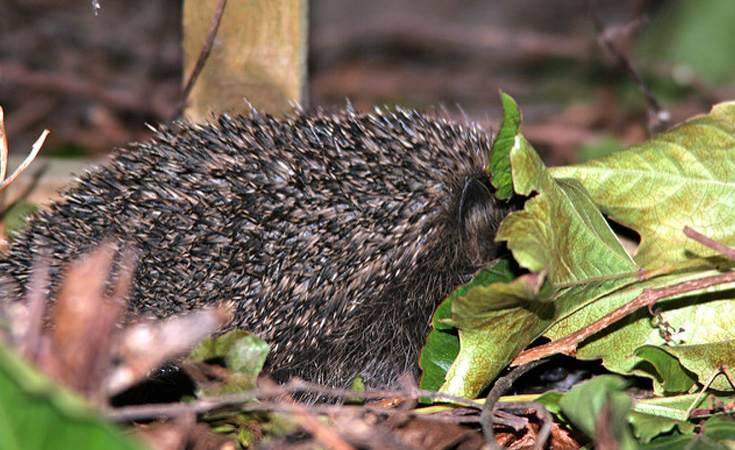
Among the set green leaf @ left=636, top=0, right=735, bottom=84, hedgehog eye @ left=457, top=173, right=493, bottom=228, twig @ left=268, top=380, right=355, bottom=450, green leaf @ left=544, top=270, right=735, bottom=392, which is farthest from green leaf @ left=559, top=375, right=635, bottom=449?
green leaf @ left=636, top=0, right=735, bottom=84

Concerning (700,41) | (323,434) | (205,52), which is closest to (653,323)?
(323,434)

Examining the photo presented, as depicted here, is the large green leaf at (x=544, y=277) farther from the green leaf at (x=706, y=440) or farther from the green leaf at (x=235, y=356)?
the green leaf at (x=235, y=356)

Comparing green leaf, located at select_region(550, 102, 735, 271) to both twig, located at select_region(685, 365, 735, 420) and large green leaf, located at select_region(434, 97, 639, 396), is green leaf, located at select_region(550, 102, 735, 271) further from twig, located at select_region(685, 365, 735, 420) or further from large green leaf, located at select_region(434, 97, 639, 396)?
twig, located at select_region(685, 365, 735, 420)

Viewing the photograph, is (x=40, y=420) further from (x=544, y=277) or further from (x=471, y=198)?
(x=471, y=198)

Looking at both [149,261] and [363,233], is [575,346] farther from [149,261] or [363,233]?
[149,261]

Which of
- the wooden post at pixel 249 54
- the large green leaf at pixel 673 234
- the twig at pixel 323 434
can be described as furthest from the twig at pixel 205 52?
the twig at pixel 323 434

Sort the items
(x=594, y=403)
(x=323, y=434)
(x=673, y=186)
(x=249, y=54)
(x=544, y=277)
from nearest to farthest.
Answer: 1. (x=323, y=434)
2. (x=594, y=403)
3. (x=544, y=277)
4. (x=673, y=186)
5. (x=249, y=54)
